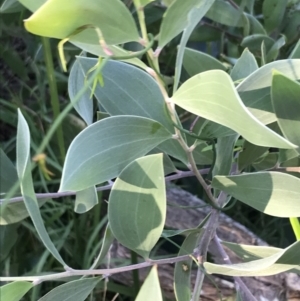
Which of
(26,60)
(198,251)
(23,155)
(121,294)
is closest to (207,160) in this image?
(198,251)

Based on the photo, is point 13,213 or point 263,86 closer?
point 263,86

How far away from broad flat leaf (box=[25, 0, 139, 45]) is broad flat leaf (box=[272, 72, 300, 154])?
116 millimetres

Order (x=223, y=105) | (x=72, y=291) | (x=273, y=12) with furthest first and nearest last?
(x=273, y=12), (x=72, y=291), (x=223, y=105)

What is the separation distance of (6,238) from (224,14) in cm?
52

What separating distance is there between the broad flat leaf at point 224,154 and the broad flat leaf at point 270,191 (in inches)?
1.5

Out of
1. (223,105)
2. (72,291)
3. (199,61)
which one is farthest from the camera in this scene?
(199,61)

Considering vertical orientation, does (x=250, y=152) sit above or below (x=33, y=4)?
below

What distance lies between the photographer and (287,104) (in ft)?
1.14

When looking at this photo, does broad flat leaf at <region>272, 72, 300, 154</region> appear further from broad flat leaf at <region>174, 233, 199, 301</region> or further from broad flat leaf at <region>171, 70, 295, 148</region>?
broad flat leaf at <region>174, 233, 199, 301</region>

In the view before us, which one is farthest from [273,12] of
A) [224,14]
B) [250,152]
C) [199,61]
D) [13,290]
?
[13,290]

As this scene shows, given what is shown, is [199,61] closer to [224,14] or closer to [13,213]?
[224,14]

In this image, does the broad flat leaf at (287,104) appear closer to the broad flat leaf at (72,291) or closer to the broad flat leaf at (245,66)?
the broad flat leaf at (245,66)

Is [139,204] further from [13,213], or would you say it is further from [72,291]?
[13,213]

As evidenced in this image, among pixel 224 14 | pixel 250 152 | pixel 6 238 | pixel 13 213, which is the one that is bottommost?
pixel 6 238
